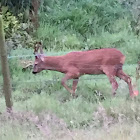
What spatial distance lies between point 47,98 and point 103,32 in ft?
21.4

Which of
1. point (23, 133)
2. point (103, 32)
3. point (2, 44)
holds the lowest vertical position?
point (103, 32)

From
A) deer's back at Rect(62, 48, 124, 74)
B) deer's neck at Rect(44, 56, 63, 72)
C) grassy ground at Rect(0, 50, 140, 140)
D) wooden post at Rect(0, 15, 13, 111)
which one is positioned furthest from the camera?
deer's neck at Rect(44, 56, 63, 72)

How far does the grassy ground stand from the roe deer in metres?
0.29

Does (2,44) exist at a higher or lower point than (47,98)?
higher

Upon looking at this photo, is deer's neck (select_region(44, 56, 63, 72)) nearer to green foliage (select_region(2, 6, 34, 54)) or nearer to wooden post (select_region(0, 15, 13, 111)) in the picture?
wooden post (select_region(0, 15, 13, 111))

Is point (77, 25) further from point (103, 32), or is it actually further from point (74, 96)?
point (74, 96)

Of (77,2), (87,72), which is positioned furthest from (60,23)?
(87,72)

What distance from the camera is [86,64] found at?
944 centimetres

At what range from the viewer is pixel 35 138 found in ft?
19.0

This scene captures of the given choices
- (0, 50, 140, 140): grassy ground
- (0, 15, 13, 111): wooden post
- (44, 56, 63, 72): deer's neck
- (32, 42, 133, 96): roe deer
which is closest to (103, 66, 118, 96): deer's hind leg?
(32, 42, 133, 96): roe deer

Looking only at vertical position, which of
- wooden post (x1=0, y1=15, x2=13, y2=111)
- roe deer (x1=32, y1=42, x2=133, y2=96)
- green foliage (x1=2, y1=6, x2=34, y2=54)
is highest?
wooden post (x1=0, y1=15, x2=13, y2=111)

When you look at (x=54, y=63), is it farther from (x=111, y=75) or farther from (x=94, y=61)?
(x=111, y=75)

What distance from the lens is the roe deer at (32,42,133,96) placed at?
30.9 ft

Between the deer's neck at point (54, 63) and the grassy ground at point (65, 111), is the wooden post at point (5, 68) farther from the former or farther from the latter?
the deer's neck at point (54, 63)
